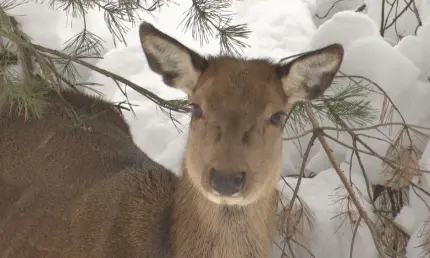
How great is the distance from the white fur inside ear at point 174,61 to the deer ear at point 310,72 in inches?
13.7

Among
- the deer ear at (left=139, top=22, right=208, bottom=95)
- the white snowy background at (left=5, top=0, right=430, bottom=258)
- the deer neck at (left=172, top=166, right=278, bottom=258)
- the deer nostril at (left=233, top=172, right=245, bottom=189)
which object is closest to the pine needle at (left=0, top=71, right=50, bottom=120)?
the deer ear at (left=139, top=22, right=208, bottom=95)

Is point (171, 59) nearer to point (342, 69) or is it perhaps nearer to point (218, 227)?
point (218, 227)

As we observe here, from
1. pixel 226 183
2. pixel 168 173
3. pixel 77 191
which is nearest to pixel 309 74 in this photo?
pixel 226 183

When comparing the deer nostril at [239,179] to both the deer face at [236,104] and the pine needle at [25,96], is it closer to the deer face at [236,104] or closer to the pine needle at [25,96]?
the deer face at [236,104]

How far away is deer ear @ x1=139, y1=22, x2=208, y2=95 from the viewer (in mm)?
2070

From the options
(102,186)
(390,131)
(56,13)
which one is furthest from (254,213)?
(56,13)

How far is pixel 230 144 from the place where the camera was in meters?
1.90

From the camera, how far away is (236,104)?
1.96 meters

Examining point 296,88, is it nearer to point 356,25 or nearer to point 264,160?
point 264,160

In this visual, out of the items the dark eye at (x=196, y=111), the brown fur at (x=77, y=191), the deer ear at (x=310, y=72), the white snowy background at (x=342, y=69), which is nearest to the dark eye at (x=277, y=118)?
the deer ear at (x=310, y=72)

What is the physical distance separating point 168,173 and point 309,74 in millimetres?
880

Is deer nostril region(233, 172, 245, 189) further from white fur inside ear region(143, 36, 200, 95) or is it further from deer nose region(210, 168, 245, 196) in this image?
white fur inside ear region(143, 36, 200, 95)

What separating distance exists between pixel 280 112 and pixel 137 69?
3147 mm

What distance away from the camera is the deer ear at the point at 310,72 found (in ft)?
6.60
